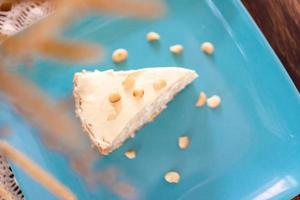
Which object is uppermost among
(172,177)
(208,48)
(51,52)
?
(51,52)

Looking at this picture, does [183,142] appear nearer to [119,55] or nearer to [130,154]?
[130,154]

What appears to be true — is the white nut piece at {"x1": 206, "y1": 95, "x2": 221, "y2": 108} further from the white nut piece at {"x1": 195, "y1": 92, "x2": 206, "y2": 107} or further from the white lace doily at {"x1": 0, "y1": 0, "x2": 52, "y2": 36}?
the white lace doily at {"x1": 0, "y1": 0, "x2": 52, "y2": 36}

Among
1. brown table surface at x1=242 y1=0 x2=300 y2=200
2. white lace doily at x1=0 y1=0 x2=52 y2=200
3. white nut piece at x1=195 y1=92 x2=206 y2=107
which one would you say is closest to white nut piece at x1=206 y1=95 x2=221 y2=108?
white nut piece at x1=195 y1=92 x2=206 y2=107

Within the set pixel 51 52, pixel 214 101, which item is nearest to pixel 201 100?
pixel 214 101

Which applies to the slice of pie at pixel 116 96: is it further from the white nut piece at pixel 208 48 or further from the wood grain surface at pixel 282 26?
the wood grain surface at pixel 282 26

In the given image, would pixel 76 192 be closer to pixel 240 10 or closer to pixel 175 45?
pixel 175 45

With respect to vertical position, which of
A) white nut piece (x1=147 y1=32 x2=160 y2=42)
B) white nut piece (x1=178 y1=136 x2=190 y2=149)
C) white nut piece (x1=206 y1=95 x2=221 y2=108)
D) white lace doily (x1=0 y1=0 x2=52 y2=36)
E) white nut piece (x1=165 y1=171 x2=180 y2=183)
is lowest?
white nut piece (x1=165 y1=171 x2=180 y2=183)

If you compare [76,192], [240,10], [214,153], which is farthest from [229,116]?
[76,192]
